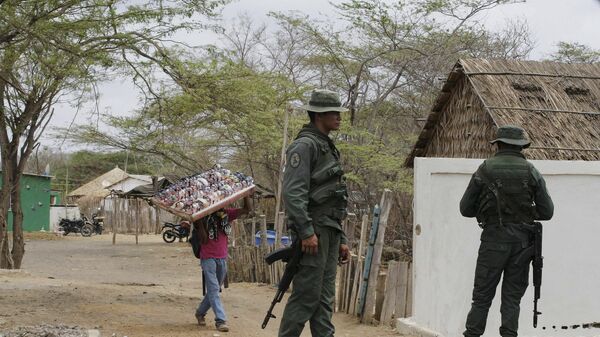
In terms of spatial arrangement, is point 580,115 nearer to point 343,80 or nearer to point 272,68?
point 343,80

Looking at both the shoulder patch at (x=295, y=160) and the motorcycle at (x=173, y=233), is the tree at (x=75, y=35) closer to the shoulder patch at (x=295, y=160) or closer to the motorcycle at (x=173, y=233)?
the shoulder patch at (x=295, y=160)

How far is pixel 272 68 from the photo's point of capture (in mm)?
27109

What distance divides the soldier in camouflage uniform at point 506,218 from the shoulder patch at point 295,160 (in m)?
1.59

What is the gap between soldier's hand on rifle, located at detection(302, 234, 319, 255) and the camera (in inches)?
195

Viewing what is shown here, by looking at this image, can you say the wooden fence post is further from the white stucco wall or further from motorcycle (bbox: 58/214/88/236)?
motorcycle (bbox: 58/214/88/236)

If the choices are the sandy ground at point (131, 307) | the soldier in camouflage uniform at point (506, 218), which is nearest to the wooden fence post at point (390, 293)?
the sandy ground at point (131, 307)

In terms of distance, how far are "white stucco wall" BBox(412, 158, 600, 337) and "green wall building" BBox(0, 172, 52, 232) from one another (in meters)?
33.9

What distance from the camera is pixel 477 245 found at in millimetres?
7082

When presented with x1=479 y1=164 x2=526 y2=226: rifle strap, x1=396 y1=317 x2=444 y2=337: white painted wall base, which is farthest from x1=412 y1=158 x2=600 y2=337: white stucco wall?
x1=479 y1=164 x2=526 y2=226: rifle strap

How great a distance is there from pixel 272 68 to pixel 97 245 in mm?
9670

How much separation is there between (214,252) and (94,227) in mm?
31131

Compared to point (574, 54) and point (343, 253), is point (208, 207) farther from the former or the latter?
point (574, 54)

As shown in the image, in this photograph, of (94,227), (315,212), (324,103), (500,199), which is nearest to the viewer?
(315,212)

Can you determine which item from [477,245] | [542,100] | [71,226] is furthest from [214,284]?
[71,226]
